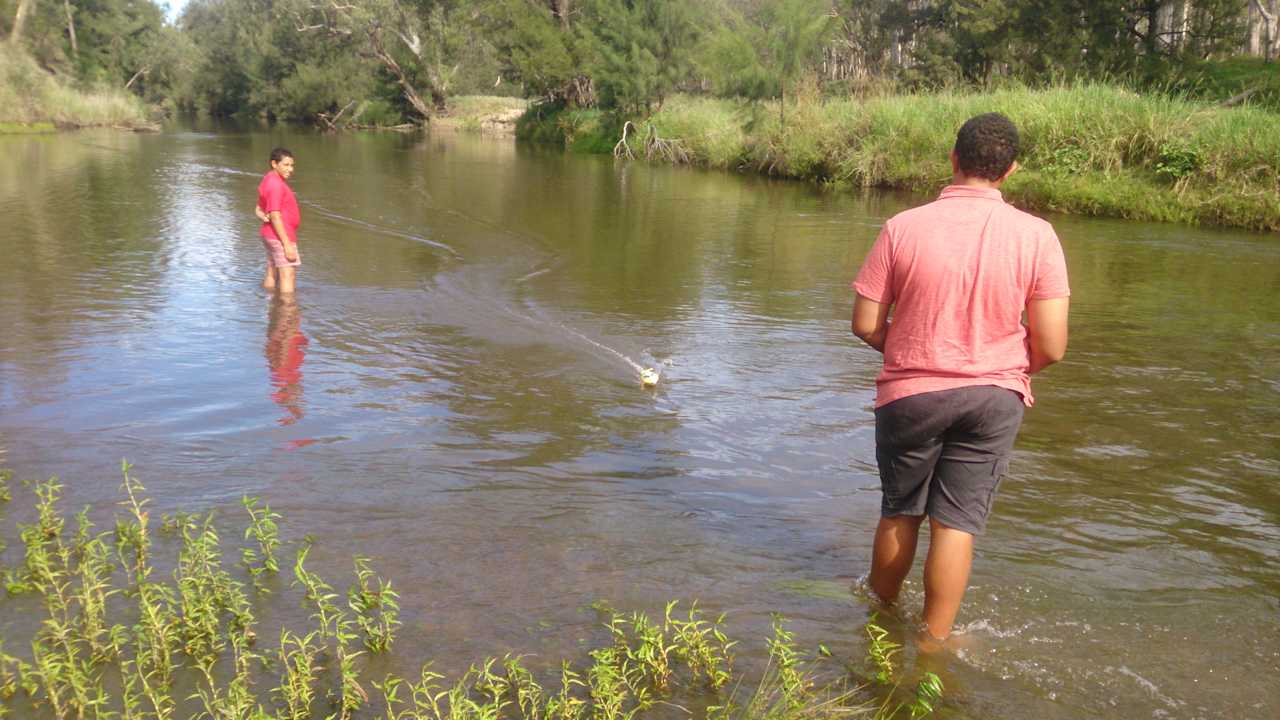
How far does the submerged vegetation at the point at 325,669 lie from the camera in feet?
11.1

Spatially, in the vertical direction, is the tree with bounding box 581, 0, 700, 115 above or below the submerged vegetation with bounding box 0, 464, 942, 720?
above

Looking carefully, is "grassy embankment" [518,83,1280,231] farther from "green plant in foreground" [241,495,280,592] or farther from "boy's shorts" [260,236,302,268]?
"green plant in foreground" [241,495,280,592]

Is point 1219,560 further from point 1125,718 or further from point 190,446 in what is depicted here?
point 190,446

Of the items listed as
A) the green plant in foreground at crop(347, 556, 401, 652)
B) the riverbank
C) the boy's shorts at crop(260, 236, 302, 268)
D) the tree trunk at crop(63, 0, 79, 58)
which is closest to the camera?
the green plant in foreground at crop(347, 556, 401, 652)

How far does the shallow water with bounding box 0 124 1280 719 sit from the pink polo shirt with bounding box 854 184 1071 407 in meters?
1.19

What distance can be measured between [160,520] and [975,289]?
156 inches

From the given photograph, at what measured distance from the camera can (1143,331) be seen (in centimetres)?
975

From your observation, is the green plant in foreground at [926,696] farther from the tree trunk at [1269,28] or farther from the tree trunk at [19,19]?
the tree trunk at [19,19]

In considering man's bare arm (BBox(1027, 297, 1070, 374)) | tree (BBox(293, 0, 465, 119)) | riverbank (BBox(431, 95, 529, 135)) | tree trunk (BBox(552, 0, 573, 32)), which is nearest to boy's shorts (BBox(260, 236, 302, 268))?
man's bare arm (BBox(1027, 297, 1070, 374))

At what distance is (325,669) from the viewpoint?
3.69 meters

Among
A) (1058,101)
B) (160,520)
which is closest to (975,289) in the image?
(160,520)

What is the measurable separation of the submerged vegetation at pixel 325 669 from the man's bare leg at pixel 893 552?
7.4 inches

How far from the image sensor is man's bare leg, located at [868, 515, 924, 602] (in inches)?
155

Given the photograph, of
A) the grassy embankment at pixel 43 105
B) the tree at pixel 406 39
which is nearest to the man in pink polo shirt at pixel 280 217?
the grassy embankment at pixel 43 105
